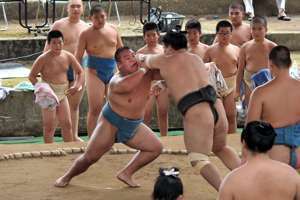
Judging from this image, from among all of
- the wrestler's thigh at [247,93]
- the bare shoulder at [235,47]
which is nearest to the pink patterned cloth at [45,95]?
the bare shoulder at [235,47]

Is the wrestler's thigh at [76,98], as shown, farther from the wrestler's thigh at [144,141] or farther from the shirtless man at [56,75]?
the wrestler's thigh at [144,141]

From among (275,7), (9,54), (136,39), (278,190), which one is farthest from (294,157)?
(275,7)

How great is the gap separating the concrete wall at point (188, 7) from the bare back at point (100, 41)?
373 centimetres

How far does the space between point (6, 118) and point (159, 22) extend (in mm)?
2660

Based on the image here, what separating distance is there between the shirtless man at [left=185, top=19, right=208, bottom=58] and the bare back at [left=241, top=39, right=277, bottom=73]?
40cm

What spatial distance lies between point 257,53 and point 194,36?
23.8 inches

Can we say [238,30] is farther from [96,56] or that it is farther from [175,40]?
[175,40]

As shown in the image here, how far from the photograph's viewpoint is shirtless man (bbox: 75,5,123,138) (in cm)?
470

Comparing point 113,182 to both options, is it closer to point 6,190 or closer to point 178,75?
point 6,190

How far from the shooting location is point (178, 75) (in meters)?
3.05

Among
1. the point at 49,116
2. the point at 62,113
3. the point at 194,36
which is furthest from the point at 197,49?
the point at 49,116

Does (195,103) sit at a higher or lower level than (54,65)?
higher

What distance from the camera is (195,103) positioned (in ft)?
9.89

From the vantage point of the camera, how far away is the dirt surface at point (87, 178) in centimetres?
332
